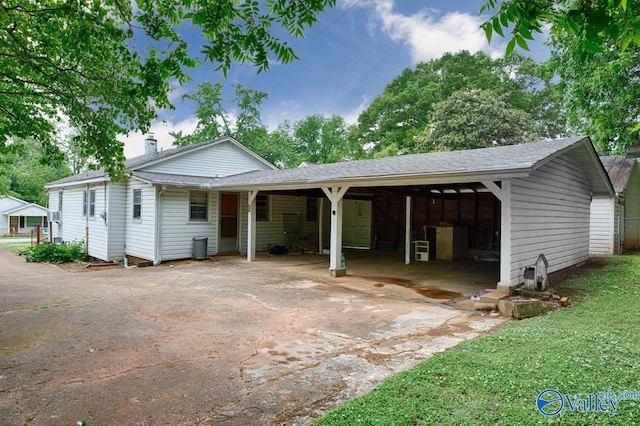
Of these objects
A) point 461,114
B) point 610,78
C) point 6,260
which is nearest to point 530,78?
point 461,114

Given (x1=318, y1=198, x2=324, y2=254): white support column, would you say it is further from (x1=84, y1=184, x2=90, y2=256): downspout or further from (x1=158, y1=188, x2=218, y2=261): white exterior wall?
(x1=84, y1=184, x2=90, y2=256): downspout

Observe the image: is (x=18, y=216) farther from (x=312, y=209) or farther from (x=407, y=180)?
(x=407, y=180)

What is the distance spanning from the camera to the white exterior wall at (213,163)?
524 inches

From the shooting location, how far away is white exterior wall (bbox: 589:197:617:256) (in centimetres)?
1355

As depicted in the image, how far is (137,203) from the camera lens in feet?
39.8

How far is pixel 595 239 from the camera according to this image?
13.9 metres

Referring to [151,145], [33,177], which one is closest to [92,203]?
[151,145]

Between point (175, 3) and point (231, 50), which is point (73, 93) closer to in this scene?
point (175, 3)

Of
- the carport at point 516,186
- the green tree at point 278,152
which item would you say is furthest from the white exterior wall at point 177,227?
the green tree at point 278,152

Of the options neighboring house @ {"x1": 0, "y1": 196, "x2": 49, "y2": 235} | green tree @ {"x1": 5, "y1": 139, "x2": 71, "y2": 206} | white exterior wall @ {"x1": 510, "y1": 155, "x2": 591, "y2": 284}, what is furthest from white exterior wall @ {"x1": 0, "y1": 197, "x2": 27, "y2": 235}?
white exterior wall @ {"x1": 510, "y1": 155, "x2": 591, "y2": 284}

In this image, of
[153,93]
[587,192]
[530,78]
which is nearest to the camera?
[153,93]

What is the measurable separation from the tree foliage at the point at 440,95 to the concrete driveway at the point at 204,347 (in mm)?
22073

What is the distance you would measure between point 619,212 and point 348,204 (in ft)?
33.9

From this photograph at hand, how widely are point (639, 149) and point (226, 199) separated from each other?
53.6 ft
